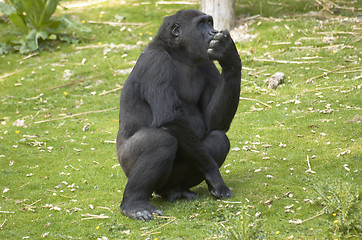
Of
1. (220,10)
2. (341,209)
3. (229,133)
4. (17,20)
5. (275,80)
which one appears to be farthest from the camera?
(17,20)

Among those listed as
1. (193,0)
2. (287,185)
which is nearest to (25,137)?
(287,185)

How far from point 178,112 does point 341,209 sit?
4.62 feet

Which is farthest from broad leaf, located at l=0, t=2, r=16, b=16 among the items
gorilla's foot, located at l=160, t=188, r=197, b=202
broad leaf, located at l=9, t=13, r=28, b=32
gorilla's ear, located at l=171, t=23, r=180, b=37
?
gorilla's foot, located at l=160, t=188, r=197, b=202

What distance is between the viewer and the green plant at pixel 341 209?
3.57 m

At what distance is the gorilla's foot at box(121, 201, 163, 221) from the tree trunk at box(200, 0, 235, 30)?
5.40 m

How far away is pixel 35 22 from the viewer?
32.6 ft

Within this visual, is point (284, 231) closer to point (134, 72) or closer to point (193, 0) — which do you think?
point (134, 72)

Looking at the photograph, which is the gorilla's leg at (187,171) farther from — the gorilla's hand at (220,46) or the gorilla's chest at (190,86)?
the gorilla's hand at (220,46)

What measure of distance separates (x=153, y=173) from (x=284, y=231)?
3.64 ft

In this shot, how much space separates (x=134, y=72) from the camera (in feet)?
14.8

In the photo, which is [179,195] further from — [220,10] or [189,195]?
[220,10]

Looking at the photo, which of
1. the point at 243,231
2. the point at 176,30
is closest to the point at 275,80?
the point at 176,30

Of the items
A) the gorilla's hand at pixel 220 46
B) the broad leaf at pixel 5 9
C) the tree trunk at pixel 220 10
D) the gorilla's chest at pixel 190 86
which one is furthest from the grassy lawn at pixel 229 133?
the gorilla's hand at pixel 220 46

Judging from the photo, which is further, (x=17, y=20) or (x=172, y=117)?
(x=17, y=20)
